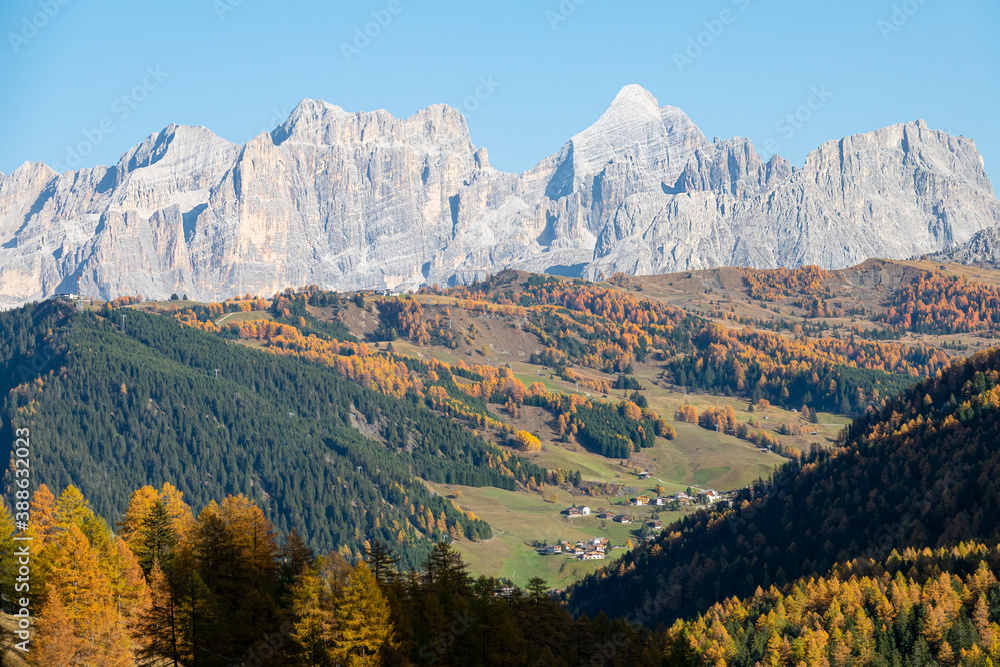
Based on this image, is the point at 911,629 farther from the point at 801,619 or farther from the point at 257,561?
the point at 257,561

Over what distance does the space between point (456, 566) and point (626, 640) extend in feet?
77.5

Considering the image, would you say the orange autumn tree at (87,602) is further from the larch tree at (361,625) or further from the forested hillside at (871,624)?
the forested hillside at (871,624)

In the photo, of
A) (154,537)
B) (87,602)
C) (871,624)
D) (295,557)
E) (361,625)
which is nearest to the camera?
(87,602)

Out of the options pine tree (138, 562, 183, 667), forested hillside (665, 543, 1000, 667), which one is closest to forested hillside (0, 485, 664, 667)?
pine tree (138, 562, 183, 667)

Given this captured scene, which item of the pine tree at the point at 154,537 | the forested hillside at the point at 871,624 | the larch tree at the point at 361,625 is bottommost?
the forested hillside at the point at 871,624

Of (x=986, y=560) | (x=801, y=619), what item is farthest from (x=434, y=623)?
(x=986, y=560)

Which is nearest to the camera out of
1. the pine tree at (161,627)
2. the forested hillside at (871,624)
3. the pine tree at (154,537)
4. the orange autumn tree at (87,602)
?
the orange autumn tree at (87,602)

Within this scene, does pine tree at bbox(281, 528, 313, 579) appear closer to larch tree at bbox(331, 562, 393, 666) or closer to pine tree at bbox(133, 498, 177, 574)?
pine tree at bbox(133, 498, 177, 574)

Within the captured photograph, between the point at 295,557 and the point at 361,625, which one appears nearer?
the point at 361,625

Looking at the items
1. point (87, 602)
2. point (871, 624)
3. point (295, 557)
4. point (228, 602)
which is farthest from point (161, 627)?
point (871, 624)

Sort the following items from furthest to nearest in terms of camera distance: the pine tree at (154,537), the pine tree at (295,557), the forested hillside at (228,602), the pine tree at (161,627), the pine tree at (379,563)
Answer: the pine tree at (295,557) < the pine tree at (379,563) < the pine tree at (154,537) < the pine tree at (161,627) < the forested hillside at (228,602)

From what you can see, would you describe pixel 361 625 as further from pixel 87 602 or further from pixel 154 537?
pixel 154 537

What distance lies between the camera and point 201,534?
103188 millimetres

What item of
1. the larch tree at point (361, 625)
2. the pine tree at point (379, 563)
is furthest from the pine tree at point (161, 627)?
the pine tree at point (379, 563)
